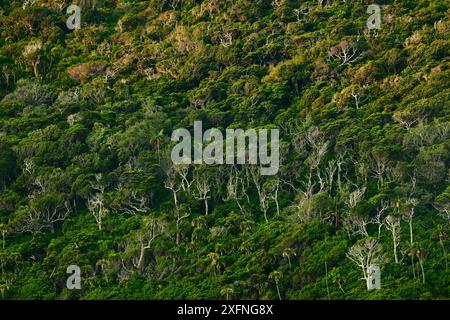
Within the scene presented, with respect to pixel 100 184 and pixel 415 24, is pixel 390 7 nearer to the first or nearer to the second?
pixel 415 24

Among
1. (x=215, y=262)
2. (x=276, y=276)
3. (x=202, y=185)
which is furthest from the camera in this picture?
(x=202, y=185)

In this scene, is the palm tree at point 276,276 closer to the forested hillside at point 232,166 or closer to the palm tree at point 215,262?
the forested hillside at point 232,166

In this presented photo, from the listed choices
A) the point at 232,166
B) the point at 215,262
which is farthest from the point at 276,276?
the point at 232,166

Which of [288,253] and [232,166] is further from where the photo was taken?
[232,166]

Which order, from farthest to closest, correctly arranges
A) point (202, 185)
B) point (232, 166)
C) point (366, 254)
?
point (232, 166)
point (202, 185)
point (366, 254)

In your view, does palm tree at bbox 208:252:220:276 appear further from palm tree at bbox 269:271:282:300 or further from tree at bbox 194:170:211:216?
tree at bbox 194:170:211:216

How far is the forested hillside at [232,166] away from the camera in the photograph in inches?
1781

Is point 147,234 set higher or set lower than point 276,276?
higher

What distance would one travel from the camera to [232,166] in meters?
54.4

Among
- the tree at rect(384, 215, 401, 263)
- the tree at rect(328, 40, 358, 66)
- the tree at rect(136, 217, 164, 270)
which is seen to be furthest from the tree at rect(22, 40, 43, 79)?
the tree at rect(384, 215, 401, 263)

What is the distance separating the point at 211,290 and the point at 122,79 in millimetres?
32718

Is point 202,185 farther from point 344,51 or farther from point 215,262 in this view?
point 344,51

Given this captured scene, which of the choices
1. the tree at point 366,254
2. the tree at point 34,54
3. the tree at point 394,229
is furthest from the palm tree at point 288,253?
the tree at point 34,54

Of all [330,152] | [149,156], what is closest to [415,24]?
[330,152]
